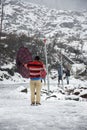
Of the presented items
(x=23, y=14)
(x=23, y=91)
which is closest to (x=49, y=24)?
(x=23, y=14)

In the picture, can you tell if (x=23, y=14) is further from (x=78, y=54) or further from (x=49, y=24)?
(x=78, y=54)

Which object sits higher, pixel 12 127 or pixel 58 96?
pixel 12 127

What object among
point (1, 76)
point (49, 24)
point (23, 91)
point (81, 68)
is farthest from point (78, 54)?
point (49, 24)

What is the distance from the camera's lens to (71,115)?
831 cm

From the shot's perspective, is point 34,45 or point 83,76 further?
point 34,45

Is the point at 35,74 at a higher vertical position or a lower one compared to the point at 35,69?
lower

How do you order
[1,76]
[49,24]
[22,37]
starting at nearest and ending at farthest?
[1,76] < [22,37] < [49,24]

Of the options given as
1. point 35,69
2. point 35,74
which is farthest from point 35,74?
point 35,69

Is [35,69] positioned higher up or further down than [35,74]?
higher up

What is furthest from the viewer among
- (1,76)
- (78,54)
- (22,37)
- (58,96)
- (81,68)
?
(78,54)

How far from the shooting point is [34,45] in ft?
155

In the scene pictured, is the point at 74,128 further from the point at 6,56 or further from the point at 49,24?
the point at 49,24

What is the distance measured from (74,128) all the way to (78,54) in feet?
160

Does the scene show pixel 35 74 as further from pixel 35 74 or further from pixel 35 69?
pixel 35 69
